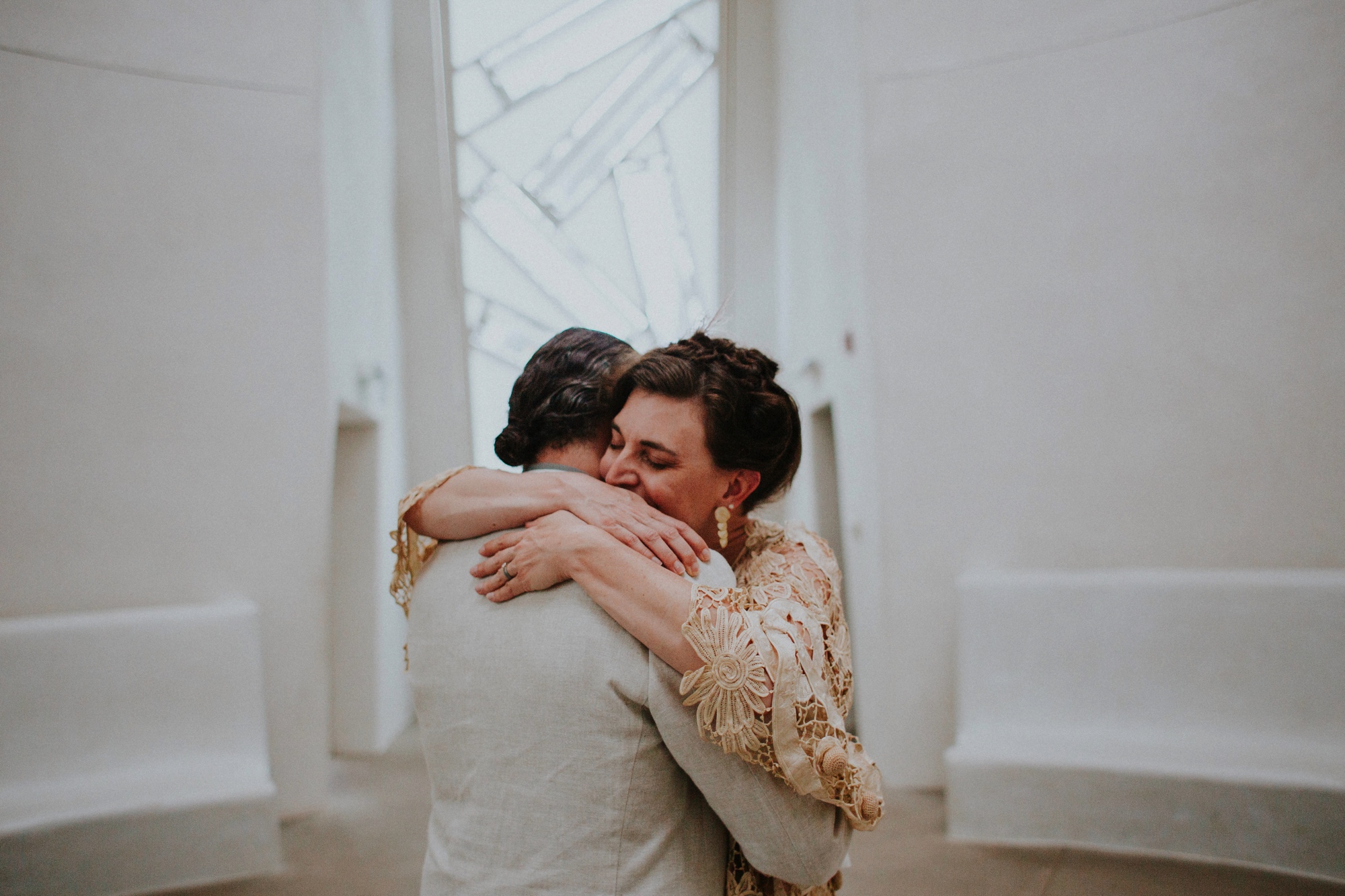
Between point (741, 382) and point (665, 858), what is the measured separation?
31.7 inches

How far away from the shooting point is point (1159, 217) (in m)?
4.39

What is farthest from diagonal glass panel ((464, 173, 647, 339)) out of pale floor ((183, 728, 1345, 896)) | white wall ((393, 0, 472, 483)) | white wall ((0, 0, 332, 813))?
pale floor ((183, 728, 1345, 896))

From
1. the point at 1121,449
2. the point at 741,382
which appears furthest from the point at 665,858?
the point at 1121,449

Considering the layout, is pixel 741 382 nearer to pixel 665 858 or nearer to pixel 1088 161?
pixel 665 858

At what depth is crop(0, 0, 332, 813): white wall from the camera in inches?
157

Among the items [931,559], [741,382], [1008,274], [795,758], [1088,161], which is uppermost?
[1088,161]

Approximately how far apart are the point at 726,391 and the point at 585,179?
583cm

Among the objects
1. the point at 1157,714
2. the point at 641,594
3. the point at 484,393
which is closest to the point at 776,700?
the point at 641,594

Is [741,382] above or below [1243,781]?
above

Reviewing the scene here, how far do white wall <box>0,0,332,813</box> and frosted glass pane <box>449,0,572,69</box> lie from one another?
203cm

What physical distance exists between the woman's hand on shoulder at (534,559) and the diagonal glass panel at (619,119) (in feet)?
19.9

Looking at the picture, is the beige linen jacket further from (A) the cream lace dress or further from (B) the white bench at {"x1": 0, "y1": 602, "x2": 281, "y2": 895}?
(B) the white bench at {"x1": 0, "y1": 602, "x2": 281, "y2": 895}

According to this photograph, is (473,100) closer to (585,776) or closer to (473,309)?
(473,309)

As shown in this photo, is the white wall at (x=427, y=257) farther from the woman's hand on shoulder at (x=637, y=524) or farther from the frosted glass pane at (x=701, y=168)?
the woman's hand on shoulder at (x=637, y=524)
